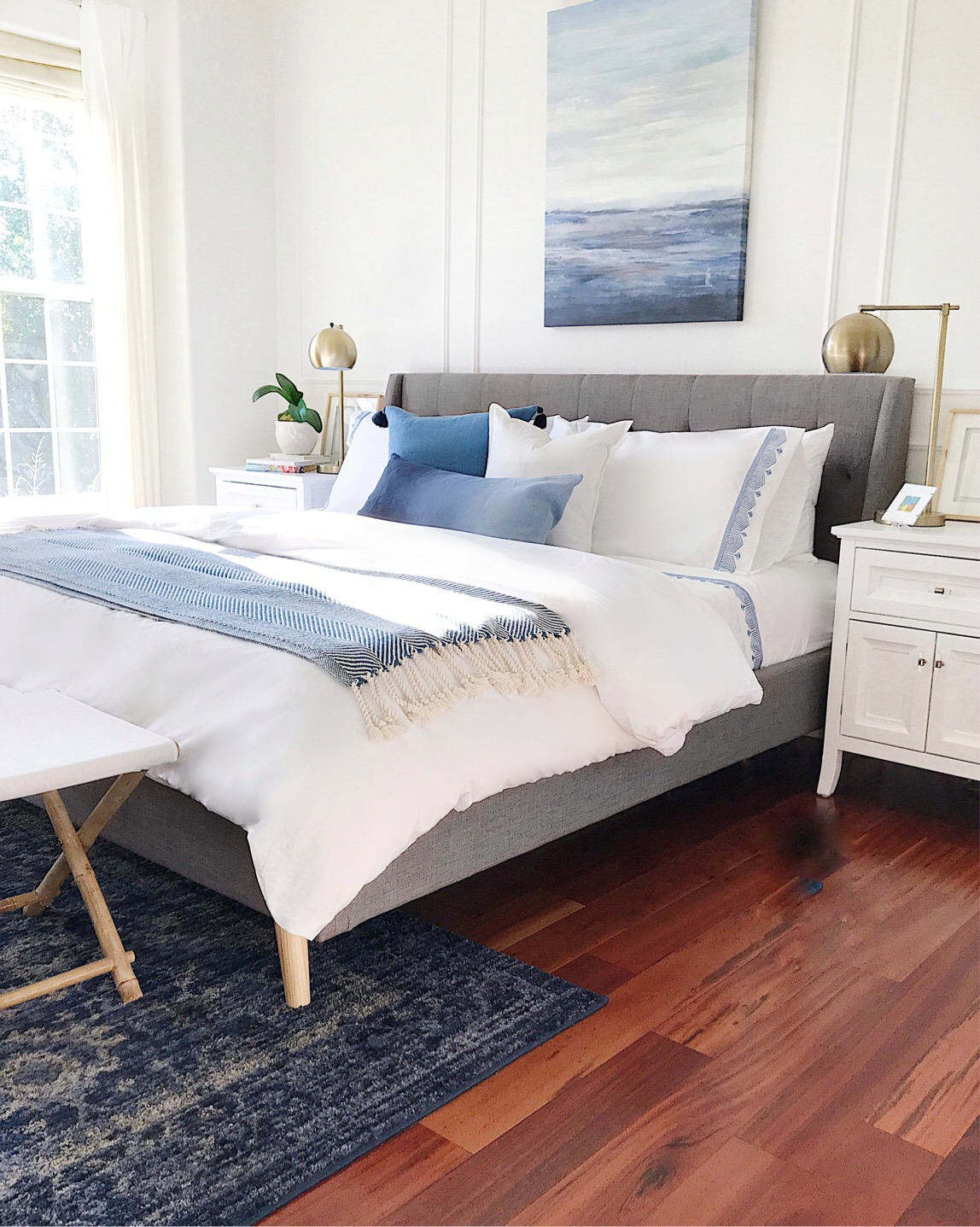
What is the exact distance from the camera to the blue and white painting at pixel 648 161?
370cm

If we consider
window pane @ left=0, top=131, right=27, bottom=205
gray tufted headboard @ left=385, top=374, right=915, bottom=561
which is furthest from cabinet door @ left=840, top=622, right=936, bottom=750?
window pane @ left=0, top=131, right=27, bottom=205

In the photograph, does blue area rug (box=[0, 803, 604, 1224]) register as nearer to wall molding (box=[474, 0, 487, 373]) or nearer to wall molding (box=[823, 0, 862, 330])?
wall molding (box=[823, 0, 862, 330])

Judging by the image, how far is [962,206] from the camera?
3229 mm

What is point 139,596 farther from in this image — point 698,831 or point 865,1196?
point 865,1196

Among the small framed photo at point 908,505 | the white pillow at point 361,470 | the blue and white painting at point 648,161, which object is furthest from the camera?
the white pillow at point 361,470

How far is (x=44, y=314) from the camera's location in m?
4.91

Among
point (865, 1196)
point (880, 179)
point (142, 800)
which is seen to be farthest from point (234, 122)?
point (865, 1196)

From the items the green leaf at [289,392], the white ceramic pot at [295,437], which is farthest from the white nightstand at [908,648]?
the green leaf at [289,392]

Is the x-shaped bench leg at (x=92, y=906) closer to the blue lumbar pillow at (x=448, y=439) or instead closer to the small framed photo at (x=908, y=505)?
the blue lumbar pillow at (x=448, y=439)

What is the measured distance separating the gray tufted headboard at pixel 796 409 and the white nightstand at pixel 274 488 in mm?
932

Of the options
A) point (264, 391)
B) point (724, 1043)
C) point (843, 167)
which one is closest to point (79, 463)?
point (264, 391)

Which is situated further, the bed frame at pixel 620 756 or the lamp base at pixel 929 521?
the lamp base at pixel 929 521

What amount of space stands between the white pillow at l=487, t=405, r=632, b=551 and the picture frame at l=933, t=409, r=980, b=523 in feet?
3.08

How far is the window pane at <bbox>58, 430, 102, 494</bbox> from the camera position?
16.4 ft
